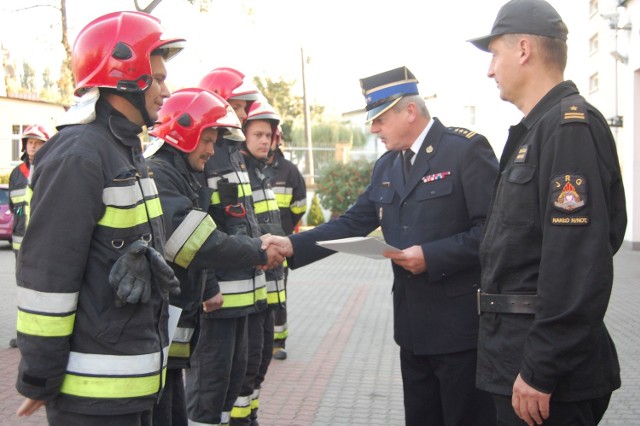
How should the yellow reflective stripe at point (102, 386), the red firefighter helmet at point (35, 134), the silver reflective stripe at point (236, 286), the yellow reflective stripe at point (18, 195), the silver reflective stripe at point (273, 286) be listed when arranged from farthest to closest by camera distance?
the red firefighter helmet at point (35, 134) → the yellow reflective stripe at point (18, 195) → the silver reflective stripe at point (273, 286) → the silver reflective stripe at point (236, 286) → the yellow reflective stripe at point (102, 386)

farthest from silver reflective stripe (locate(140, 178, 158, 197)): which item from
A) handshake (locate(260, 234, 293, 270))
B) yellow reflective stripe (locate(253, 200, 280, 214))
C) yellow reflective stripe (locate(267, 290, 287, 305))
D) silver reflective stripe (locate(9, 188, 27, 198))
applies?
silver reflective stripe (locate(9, 188, 27, 198))

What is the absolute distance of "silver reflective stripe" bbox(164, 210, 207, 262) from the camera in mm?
3734

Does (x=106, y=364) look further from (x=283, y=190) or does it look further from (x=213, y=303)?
(x=283, y=190)

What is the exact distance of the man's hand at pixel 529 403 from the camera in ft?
8.62

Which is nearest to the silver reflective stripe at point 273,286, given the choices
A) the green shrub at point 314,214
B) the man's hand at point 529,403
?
the man's hand at point 529,403

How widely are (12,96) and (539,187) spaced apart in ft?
130

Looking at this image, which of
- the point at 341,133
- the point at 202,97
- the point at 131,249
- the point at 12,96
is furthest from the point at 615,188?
the point at 341,133

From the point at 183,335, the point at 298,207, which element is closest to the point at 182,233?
the point at 183,335

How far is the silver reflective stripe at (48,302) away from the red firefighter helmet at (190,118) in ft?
5.39

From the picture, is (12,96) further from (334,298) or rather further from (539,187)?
(539,187)

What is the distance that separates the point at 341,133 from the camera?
48312 millimetres

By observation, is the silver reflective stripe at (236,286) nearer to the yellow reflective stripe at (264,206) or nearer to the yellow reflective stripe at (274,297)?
the yellow reflective stripe at (264,206)

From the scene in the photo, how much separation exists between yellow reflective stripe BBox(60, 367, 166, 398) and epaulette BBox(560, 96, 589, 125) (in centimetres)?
182

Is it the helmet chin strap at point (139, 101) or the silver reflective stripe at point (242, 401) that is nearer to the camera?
the helmet chin strap at point (139, 101)
